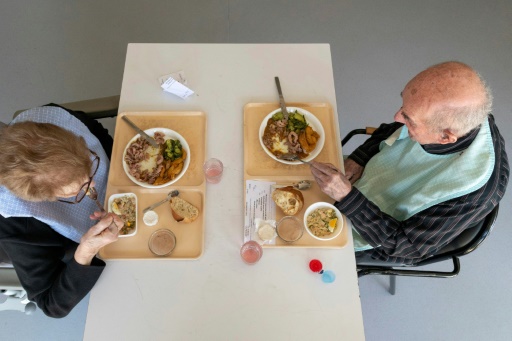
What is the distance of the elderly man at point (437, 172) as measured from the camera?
1.26 meters

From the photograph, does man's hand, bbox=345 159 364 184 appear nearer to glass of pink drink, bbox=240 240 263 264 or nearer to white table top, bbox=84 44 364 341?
white table top, bbox=84 44 364 341

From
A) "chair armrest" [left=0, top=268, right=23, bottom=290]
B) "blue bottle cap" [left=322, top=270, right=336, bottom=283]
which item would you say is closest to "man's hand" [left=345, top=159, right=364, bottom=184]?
"blue bottle cap" [left=322, top=270, right=336, bottom=283]

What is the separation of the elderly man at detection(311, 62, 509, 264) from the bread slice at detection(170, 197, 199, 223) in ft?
1.70

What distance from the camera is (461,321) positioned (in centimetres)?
221

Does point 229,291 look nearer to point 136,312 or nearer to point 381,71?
point 136,312

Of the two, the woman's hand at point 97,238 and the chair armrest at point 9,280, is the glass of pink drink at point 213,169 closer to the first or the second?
the woman's hand at point 97,238

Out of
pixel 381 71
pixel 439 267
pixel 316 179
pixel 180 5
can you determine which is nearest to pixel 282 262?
pixel 316 179

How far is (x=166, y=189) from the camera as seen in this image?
5.04 feet

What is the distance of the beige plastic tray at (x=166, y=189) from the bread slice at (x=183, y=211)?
3 centimetres

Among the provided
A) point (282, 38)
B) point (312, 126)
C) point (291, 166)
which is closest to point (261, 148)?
point (291, 166)

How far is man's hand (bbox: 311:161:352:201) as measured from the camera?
142cm

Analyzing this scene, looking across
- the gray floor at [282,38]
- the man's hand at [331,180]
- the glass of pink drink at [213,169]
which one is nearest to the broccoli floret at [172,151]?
the glass of pink drink at [213,169]

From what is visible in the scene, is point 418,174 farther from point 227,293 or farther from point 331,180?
point 227,293

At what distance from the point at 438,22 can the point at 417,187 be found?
8.07 ft
